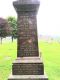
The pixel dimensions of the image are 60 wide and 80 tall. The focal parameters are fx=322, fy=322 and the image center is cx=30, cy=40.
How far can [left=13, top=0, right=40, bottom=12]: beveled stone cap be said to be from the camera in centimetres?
1721

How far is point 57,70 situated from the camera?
87.0ft

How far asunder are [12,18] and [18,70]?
7353 cm

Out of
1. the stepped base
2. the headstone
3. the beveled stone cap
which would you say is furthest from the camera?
the headstone

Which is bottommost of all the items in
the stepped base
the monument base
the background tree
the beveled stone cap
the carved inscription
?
the stepped base

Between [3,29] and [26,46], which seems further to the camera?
[3,29]

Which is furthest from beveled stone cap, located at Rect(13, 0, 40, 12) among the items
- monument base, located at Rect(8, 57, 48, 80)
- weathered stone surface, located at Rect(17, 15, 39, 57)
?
monument base, located at Rect(8, 57, 48, 80)

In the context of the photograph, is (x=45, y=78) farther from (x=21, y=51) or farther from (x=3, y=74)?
(x=3, y=74)

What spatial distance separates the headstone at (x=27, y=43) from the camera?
17.3 m

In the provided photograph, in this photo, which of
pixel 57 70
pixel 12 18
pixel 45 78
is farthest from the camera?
pixel 12 18

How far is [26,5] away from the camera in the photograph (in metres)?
17.3

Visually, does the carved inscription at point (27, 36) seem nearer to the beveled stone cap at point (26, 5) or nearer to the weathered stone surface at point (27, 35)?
the weathered stone surface at point (27, 35)

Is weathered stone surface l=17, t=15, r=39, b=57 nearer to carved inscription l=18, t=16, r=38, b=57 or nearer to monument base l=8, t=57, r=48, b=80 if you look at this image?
carved inscription l=18, t=16, r=38, b=57

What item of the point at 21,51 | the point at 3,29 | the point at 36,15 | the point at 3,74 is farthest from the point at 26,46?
the point at 3,29

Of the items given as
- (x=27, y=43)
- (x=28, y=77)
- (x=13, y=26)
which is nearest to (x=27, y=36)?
(x=27, y=43)
